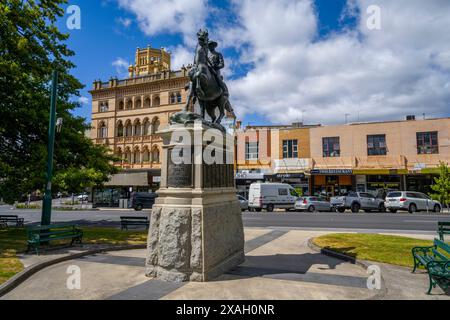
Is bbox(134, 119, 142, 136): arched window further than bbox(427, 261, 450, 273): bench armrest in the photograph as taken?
Yes

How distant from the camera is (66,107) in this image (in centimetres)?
1411

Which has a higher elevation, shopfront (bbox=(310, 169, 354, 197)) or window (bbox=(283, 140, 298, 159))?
window (bbox=(283, 140, 298, 159))

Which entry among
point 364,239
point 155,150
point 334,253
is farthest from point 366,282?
point 155,150

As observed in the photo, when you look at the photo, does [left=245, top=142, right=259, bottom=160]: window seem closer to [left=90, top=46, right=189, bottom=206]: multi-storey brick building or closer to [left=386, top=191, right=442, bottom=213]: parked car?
[left=90, top=46, right=189, bottom=206]: multi-storey brick building

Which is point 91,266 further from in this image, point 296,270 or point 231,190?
point 296,270

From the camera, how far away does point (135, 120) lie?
4219 cm

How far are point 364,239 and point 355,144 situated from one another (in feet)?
84.1

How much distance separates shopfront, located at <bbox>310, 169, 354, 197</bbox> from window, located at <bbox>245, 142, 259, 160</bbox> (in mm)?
7151

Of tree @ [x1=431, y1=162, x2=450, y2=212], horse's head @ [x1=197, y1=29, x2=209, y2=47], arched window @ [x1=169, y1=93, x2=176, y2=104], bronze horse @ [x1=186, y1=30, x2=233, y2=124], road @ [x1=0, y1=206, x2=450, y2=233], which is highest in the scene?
arched window @ [x1=169, y1=93, x2=176, y2=104]

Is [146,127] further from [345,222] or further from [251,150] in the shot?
[345,222]

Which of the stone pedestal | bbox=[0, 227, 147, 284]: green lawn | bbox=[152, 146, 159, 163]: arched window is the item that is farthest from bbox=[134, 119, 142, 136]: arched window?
the stone pedestal

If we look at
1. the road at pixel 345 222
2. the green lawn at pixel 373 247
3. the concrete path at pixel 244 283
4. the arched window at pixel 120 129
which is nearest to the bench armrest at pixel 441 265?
the concrete path at pixel 244 283

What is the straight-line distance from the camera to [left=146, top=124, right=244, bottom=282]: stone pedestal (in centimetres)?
627

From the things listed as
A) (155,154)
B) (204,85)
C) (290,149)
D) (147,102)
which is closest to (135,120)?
(147,102)
